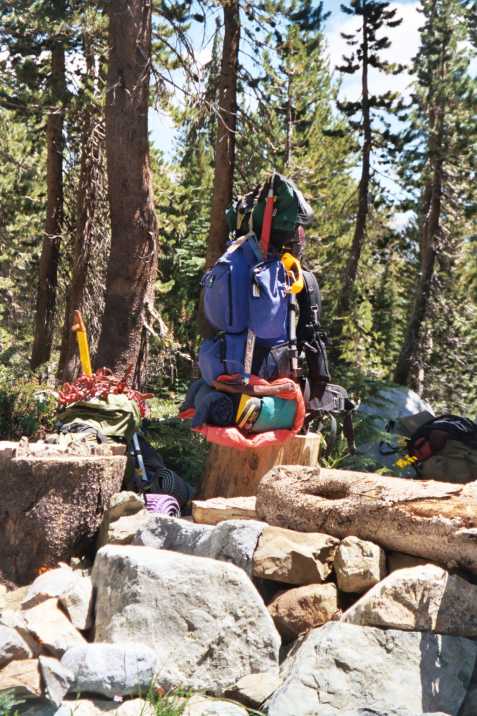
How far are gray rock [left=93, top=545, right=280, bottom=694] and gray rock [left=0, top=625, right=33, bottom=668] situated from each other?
0.34m

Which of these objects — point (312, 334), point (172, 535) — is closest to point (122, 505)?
point (172, 535)

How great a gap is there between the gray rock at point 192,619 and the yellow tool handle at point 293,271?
2.24m

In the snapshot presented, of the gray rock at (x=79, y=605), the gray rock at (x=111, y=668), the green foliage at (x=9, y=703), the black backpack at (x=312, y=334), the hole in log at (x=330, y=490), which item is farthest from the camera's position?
the black backpack at (x=312, y=334)

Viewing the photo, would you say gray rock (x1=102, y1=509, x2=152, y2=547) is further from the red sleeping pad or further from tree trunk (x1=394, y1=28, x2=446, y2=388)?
tree trunk (x1=394, y1=28, x2=446, y2=388)

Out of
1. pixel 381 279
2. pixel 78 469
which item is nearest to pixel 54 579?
pixel 78 469

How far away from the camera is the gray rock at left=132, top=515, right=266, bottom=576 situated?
4473 millimetres

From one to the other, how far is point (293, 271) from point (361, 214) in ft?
45.9

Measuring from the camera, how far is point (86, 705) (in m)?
3.39

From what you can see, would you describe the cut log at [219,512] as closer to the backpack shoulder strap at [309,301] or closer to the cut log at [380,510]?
the cut log at [380,510]

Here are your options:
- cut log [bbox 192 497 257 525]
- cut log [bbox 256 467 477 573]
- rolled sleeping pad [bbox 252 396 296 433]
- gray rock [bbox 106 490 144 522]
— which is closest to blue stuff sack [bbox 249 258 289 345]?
rolled sleeping pad [bbox 252 396 296 433]

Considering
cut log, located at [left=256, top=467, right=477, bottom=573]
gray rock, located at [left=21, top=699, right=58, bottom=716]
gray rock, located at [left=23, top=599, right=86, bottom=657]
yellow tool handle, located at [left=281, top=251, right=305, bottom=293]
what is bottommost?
gray rock, located at [left=21, top=699, right=58, bottom=716]

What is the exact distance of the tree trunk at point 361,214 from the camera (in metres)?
18.6

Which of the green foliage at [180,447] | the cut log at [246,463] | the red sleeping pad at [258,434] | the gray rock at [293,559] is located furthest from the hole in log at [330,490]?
the green foliage at [180,447]

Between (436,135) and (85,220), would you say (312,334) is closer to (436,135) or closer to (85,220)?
(85,220)
